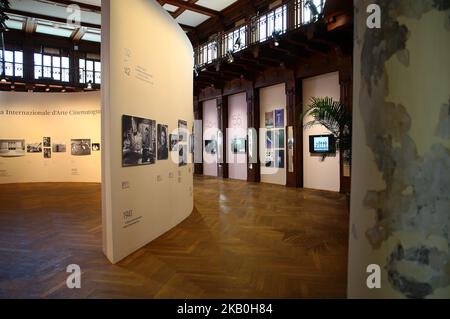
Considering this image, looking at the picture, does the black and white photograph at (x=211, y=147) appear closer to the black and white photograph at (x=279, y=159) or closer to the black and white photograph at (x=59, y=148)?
the black and white photograph at (x=279, y=159)

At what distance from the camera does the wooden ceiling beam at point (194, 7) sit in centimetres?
1148

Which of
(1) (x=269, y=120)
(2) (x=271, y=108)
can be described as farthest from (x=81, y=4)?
(1) (x=269, y=120)

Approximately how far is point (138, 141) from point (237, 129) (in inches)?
348

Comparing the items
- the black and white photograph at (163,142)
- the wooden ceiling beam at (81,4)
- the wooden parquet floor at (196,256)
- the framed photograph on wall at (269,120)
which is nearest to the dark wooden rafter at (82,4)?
the wooden ceiling beam at (81,4)

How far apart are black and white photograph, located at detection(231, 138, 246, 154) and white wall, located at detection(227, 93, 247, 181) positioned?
126 millimetres

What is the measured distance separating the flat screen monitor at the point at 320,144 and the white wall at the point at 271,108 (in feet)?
4.60

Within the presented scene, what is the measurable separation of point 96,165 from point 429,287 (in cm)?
1152

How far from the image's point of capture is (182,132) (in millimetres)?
5250

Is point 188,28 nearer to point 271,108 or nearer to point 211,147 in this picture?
point 211,147

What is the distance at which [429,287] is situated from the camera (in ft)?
3.88

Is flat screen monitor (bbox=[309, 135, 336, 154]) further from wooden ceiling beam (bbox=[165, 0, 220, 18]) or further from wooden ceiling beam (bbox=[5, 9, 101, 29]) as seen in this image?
wooden ceiling beam (bbox=[5, 9, 101, 29])

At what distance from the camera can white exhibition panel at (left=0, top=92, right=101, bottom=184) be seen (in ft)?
35.8

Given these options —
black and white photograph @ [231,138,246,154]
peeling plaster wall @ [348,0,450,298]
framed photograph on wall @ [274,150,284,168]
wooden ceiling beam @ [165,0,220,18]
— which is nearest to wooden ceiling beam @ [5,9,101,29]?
wooden ceiling beam @ [165,0,220,18]
